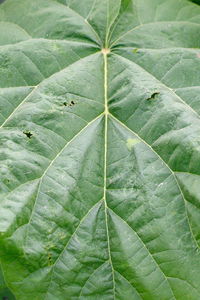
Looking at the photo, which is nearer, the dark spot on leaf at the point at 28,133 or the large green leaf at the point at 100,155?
the large green leaf at the point at 100,155

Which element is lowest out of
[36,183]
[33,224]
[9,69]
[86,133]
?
[33,224]

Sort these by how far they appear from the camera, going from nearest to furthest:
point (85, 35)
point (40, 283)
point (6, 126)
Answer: point (40, 283) < point (6, 126) < point (85, 35)

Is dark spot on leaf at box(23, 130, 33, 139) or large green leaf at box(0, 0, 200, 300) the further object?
dark spot on leaf at box(23, 130, 33, 139)

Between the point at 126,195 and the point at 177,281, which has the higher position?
the point at 126,195

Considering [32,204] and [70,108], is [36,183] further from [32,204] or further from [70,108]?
[70,108]

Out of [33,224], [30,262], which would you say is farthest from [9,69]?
[30,262]

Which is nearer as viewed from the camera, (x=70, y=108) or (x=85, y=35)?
(x=70, y=108)

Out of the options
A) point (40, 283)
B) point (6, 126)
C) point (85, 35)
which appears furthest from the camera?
point (85, 35)

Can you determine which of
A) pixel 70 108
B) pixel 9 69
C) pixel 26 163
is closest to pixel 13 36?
pixel 9 69
